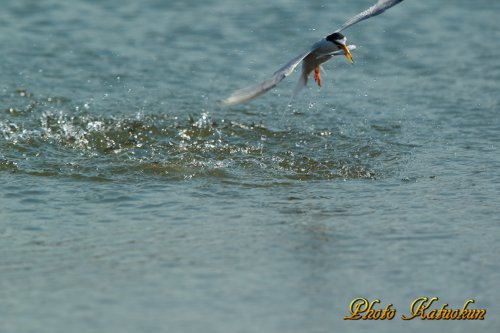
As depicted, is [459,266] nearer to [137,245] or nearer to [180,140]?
[137,245]

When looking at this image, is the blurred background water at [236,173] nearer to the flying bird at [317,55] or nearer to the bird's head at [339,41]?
the flying bird at [317,55]

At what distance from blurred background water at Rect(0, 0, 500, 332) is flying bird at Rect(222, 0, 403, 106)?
3.11 feet

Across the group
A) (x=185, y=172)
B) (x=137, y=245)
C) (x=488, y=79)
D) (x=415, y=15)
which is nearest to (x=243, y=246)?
(x=137, y=245)

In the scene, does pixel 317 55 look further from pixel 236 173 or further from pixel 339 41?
pixel 236 173

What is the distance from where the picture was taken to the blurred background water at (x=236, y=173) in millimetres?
5668

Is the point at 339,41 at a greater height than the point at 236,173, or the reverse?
the point at 339,41

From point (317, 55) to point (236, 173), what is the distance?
4.14ft

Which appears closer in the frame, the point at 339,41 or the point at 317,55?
the point at 339,41

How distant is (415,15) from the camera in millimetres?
15000

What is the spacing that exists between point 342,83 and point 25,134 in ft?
13.8

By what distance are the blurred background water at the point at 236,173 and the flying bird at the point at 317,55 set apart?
95cm

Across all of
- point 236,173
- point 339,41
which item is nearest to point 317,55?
point 339,41

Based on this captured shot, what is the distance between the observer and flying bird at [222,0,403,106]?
678cm

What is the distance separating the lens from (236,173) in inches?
325
